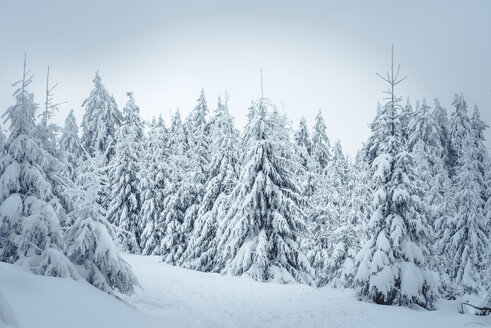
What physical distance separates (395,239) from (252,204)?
27.8 feet

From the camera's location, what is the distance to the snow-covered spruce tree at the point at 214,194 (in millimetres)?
26734

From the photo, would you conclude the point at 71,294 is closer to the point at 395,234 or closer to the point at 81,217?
the point at 81,217

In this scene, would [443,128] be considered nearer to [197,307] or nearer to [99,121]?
[99,121]

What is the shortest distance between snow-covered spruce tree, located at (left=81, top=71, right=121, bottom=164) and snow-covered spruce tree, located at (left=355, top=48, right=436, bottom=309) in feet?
113

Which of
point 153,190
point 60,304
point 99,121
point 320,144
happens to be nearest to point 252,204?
point 60,304

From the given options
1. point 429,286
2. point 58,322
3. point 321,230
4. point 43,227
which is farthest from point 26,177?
point 321,230

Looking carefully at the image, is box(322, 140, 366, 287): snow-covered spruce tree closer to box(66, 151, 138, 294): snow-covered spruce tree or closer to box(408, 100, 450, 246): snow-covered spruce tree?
box(408, 100, 450, 246): snow-covered spruce tree

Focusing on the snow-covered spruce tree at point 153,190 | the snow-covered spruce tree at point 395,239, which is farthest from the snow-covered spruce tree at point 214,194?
the snow-covered spruce tree at point 395,239

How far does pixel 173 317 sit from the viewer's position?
12156mm

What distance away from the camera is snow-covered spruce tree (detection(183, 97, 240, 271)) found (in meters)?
26.7

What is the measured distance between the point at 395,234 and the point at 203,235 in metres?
14.9

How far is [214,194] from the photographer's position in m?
27.7

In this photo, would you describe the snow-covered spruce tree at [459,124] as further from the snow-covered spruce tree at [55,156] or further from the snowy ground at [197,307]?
the snow-covered spruce tree at [55,156]

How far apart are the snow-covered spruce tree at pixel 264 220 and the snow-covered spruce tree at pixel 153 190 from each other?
551 inches
